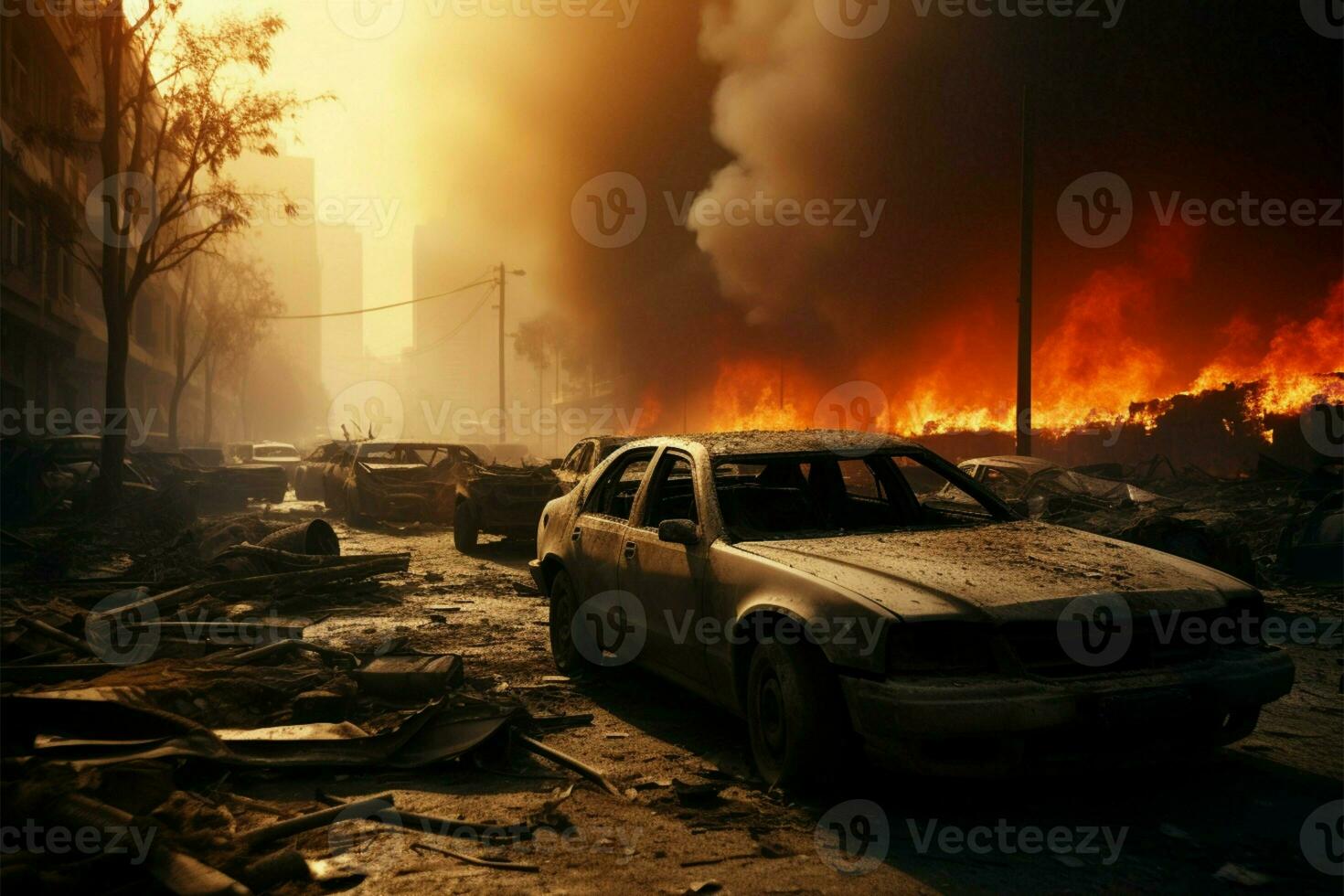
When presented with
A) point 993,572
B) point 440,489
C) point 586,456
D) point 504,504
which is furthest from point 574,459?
point 993,572

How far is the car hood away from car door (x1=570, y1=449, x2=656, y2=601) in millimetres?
1278

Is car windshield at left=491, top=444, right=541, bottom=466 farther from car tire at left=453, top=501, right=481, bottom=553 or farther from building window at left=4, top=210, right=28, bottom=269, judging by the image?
car tire at left=453, top=501, right=481, bottom=553

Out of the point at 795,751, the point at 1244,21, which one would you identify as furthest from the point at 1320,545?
the point at 1244,21

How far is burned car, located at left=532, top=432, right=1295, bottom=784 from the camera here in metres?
3.41

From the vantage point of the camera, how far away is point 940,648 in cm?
356

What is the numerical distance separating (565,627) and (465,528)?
7598 mm

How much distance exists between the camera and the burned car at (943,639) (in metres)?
3.41

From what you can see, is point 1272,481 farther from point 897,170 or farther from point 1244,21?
point 897,170

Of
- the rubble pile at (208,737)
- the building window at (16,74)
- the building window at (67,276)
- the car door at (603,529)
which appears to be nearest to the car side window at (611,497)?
the car door at (603,529)

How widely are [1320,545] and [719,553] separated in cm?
849

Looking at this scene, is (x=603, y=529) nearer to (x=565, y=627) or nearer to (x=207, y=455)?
(x=565, y=627)

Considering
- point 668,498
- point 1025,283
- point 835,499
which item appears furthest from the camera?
point 1025,283

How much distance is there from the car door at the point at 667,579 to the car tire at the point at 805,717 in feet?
2.32

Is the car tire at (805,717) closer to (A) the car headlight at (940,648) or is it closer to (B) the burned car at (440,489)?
(A) the car headlight at (940,648)
